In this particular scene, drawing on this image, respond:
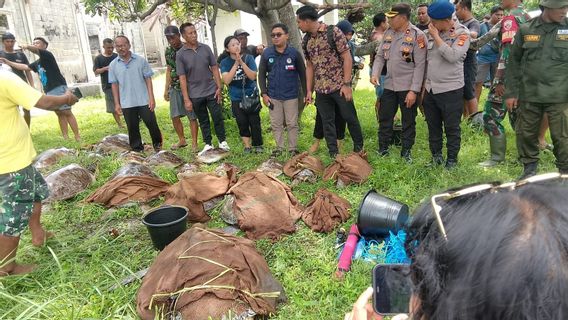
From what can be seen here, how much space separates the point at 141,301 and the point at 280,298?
34.8 inches

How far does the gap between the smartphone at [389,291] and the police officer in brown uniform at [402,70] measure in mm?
3683

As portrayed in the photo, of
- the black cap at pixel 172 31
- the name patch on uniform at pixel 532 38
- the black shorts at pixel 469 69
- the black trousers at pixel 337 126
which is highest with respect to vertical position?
the black cap at pixel 172 31

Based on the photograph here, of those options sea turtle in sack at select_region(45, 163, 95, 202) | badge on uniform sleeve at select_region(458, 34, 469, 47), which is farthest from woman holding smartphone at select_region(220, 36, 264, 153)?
badge on uniform sleeve at select_region(458, 34, 469, 47)

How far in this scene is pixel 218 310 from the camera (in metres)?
2.40

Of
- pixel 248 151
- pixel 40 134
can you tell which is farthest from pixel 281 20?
pixel 40 134

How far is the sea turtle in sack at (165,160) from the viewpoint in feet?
17.8

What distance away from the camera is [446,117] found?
444cm

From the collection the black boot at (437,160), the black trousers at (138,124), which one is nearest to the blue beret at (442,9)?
the black boot at (437,160)

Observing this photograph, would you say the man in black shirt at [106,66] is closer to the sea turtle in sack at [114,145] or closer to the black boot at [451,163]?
the sea turtle in sack at [114,145]

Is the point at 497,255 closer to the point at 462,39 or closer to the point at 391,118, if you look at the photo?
the point at 462,39

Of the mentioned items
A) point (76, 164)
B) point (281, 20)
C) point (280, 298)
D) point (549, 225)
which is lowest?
point (280, 298)

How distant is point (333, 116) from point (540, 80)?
2287mm

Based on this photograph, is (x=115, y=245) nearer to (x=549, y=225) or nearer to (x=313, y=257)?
(x=313, y=257)

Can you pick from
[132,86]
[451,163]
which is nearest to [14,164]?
[132,86]
